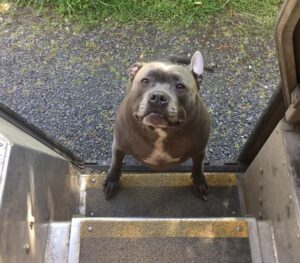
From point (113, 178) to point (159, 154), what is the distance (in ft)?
1.42

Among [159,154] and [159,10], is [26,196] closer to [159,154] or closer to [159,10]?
[159,154]

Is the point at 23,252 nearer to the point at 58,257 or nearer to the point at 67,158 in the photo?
the point at 58,257

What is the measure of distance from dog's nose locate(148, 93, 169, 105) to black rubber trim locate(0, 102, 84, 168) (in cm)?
57

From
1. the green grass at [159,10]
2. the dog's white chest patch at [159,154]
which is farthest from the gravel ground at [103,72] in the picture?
the dog's white chest patch at [159,154]

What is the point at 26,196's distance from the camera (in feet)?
5.42

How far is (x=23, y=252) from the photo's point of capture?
5.23 ft

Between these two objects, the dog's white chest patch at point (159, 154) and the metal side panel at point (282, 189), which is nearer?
the metal side panel at point (282, 189)

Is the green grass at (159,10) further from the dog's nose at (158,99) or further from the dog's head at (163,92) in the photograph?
the dog's nose at (158,99)

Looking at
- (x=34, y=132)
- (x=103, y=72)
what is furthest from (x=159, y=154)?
(x=103, y=72)

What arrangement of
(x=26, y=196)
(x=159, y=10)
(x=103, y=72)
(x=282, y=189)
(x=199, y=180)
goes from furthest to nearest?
(x=159, y=10), (x=103, y=72), (x=199, y=180), (x=282, y=189), (x=26, y=196)

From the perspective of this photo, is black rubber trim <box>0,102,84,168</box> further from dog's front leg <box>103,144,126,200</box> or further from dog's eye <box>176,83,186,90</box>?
dog's eye <box>176,83,186,90</box>

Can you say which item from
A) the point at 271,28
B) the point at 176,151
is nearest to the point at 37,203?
the point at 176,151

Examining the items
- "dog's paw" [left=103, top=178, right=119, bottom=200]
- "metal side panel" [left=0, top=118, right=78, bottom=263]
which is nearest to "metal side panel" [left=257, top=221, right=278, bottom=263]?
"dog's paw" [left=103, top=178, right=119, bottom=200]

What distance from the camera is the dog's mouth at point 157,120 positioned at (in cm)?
202
